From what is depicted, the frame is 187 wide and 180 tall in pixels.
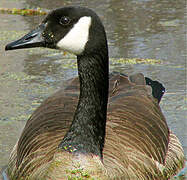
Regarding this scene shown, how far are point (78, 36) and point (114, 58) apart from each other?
158 inches

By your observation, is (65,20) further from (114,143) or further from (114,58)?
(114,58)

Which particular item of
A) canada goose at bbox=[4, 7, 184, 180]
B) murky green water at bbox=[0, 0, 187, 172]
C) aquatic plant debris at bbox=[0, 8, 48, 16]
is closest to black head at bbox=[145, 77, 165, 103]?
canada goose at bbox=[4, 7, 184, 180]

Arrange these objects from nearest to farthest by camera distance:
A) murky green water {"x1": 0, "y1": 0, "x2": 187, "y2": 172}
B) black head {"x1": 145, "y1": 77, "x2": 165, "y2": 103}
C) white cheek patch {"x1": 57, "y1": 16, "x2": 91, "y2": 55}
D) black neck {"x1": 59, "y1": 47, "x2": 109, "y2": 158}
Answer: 1. white cheek patch {"x1": 57, "y1": 16, "x2": 91, "y2": 55}
2. black neck {"x1": 59, "y1": 47, "x2": 109, "y2": 158}
3. black head {"x1": 145, "y1": 77, "x2": 165, "y2": 103}
4. murky green water {"x1": 0, "y1": 0, "x2": 187, "y2": 172}

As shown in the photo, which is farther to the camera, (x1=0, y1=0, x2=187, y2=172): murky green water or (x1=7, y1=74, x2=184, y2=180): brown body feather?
(x1=0, y1=0, x2=187, y2=172): murky green water

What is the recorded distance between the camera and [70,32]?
3.98 meters

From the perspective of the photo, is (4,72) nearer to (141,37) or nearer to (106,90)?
(141,37)

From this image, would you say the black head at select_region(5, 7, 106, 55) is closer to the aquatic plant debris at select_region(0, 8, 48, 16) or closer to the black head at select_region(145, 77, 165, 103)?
the black head at select_region(145, 77, 165, 103)

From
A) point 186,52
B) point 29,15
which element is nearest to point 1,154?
point 186,52

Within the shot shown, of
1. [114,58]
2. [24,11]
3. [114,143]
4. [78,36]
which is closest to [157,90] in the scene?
[114,143]

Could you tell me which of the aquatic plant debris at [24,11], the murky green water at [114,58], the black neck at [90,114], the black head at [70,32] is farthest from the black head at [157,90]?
the aquatic plant debris at [24,11]

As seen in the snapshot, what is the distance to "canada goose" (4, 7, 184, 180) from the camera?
3996 millimetres

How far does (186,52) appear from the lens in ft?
26.4

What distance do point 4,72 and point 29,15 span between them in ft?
9.69

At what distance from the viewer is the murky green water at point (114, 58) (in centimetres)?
625
